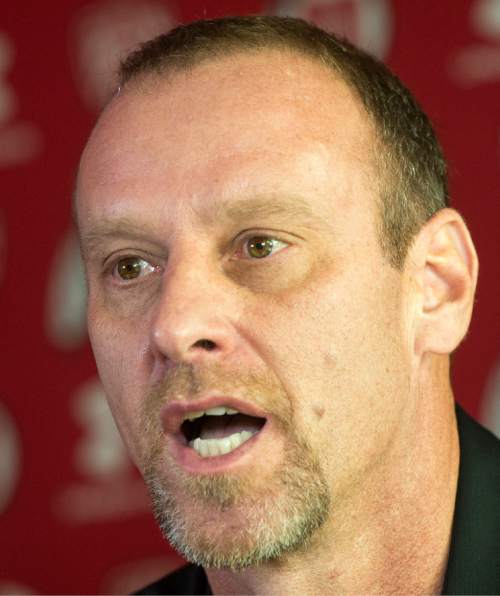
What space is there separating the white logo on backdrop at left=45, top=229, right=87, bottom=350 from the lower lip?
0.85 m

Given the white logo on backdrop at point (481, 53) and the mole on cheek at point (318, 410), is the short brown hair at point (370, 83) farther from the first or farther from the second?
the white logo on backdrop at point (481, 53)

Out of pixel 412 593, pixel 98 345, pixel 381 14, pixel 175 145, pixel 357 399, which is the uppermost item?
pixel 381 14

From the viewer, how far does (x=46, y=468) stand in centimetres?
197

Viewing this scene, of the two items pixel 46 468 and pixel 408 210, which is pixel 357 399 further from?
pixel 46 468

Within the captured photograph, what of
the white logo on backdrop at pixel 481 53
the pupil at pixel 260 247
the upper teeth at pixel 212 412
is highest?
the white logo on backdrop at pixel 481 53

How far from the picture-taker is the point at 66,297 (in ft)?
6.45

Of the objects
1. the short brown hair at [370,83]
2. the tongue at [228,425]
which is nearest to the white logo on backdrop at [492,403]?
the short brown hair at [370,83]

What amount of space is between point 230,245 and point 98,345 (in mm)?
→ 190

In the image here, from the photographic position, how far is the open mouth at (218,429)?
113cm

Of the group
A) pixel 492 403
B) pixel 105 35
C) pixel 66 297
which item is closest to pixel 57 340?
pixel 66 297

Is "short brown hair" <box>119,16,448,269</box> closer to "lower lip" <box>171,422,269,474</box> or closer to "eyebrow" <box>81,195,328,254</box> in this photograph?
"eyebrow" <box>81,195,328,254</box>

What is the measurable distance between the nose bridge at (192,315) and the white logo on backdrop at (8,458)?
0.91m

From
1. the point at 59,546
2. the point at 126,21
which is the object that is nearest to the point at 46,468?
the point at 59,546

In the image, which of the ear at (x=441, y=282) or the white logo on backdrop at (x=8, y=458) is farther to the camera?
the white logo on backdrop at (x=8, y=458)
